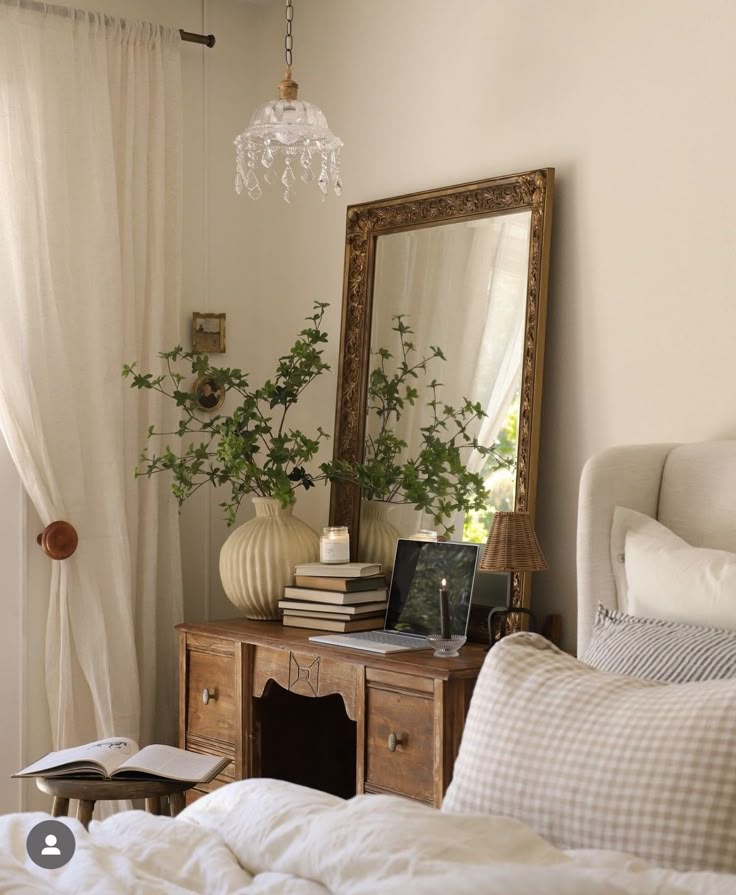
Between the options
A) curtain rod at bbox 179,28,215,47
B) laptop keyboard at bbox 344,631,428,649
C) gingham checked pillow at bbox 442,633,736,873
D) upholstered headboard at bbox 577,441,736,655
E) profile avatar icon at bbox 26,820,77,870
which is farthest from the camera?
curtain rod at bbox 179,28,215,47

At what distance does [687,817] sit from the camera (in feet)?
4.74

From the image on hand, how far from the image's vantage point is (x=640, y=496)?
2439 mm

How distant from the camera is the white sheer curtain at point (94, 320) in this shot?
129 inches

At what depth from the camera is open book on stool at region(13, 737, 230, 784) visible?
7.82ft

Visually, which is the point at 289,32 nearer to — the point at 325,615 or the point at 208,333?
the point at 208,333

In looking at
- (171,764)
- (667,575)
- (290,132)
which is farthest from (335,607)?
(290,132)

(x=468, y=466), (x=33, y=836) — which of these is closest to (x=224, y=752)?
(x=468, y=466)

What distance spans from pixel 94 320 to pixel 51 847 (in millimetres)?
1986

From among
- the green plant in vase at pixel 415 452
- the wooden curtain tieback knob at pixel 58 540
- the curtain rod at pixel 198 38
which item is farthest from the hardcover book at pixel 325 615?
the curtain rod at pixel 198 38

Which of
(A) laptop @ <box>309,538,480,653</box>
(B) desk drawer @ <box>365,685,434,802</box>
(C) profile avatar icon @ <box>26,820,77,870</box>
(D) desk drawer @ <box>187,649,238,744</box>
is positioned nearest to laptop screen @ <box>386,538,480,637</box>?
(A) laptop @ <box>309,538,480,653</box>

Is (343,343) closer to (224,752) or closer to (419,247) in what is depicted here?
(419,247)

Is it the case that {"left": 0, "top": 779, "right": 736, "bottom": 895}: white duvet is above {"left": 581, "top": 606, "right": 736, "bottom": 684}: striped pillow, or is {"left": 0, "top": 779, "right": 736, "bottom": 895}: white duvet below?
below

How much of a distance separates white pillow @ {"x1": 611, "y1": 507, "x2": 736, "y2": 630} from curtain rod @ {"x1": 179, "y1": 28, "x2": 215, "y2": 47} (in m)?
2.18

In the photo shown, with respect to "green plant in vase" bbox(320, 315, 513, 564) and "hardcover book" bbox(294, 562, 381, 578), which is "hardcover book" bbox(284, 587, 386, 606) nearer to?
"hardcover book" bbox(294, 562, 381, 578)
